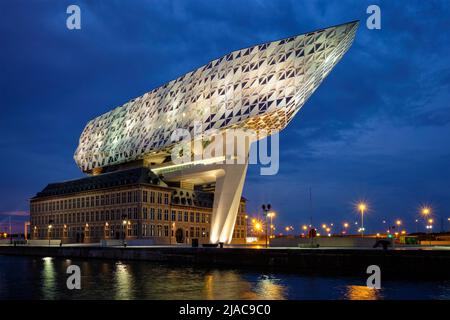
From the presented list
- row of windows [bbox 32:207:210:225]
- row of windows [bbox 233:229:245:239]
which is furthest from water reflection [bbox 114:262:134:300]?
row of windows [bbox 233:229:245:239]

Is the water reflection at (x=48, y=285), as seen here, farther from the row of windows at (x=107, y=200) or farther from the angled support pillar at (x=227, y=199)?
the row of windows at (x=107, y=200)

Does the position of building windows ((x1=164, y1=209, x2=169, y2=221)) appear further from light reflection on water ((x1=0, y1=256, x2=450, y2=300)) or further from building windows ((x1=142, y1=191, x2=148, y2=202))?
light reflection on water ((x1=0, y1=256, x2=450, y2=300))

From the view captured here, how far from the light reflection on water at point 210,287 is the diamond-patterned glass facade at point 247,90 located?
1306 inches

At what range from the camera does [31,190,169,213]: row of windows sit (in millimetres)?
88469

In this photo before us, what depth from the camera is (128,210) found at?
89.0 m

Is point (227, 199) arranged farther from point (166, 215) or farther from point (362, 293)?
point (362, 293)

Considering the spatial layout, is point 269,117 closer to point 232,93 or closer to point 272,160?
point 232,93

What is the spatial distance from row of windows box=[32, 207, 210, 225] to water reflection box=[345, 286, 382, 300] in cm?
5945

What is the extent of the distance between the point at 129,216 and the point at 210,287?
61244mm

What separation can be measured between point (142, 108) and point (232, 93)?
3157 cm

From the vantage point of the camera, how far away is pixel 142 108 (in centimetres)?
9731

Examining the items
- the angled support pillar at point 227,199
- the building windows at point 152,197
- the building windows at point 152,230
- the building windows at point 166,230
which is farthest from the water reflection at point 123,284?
the building windows at point 166,230

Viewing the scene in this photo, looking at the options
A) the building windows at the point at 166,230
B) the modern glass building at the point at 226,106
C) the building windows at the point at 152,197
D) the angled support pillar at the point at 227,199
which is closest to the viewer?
the modern glass building at the point at 226,106

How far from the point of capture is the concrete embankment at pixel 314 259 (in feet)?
114
